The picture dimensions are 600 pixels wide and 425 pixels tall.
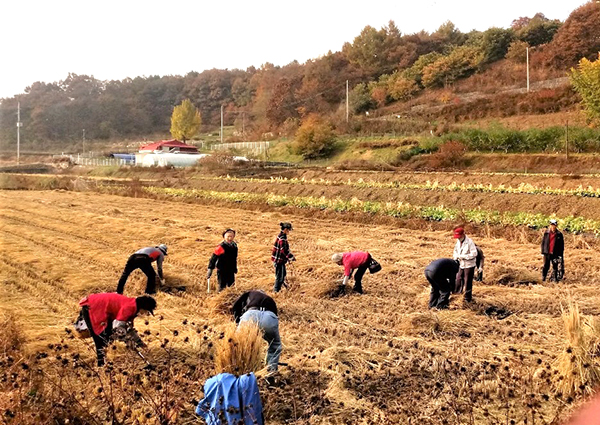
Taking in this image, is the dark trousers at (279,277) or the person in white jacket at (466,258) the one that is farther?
the dark trousers at (279,277)

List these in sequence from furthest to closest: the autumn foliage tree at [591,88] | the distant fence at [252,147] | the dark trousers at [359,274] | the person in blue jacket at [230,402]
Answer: the distant fence at [252,147]
the autumn foliage tree at [591,88]
the dark trousers at [359,274]
the person in blue jacket at [230,402]

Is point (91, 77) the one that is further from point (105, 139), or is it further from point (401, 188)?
point (401, 188)

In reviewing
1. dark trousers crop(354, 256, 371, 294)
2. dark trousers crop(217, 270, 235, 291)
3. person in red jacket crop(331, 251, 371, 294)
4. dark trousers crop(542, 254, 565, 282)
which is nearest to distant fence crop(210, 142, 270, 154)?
dark trousers crop(542, 254, 565, 282)

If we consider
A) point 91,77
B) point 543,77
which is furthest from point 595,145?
point 91,77

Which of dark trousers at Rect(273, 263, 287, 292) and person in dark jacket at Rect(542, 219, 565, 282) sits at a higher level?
person in dark jacket at Rect(542, 219, 565, 282)

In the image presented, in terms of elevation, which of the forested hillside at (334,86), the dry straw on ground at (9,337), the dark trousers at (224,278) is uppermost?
the forested hillside at (334,86)

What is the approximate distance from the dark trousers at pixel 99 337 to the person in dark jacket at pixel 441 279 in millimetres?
4956

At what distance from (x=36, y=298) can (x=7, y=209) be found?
59.9 ft

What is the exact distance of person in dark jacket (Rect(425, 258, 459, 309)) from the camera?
8.48 meters

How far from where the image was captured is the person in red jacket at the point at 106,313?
584cm

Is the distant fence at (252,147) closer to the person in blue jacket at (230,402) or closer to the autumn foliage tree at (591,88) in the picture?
the autumn foliage tree at (591,88)

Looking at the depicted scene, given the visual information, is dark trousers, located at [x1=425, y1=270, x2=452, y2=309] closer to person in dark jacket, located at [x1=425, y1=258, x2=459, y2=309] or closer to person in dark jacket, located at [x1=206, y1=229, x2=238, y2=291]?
person in dark jacket, located at [x1=425, y1=258, x2=459, y2=309]

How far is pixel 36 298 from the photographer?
9.40 metres

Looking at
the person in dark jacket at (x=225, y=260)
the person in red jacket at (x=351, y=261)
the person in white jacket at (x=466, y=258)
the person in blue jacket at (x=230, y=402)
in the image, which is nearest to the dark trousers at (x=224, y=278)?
the person in dark jacket at (x=225, y=260)
